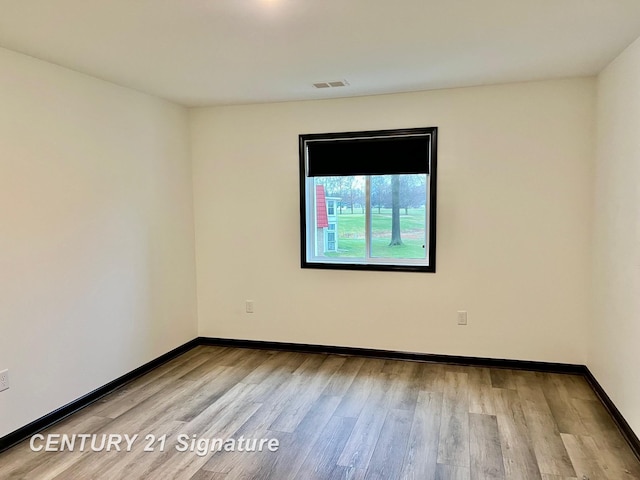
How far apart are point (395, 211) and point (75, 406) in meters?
2.98

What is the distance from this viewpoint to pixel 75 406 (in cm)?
314

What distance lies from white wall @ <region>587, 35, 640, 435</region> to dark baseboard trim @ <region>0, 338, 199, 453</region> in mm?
3556

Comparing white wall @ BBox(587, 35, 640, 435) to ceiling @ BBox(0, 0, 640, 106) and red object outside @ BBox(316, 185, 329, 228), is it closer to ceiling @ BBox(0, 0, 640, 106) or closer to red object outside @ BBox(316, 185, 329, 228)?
ceiling @ BBox(0, 0, 640, 106)

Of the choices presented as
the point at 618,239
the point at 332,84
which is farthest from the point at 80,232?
the point at 618,239

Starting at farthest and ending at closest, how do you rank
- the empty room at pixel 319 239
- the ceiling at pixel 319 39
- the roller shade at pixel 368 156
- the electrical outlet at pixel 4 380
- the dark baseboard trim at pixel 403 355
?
the roller shade at pixel 368 156
the dark baseboard trim at pixel 403 355
the electrical outlet at pixel 4 380
the empty room at pixel 319 239
the ceiling at pixel 319 39

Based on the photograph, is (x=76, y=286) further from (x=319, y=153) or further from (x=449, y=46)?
(x=449, y=46)

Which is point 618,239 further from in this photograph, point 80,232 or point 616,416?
point 80,232

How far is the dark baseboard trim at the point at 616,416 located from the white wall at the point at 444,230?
27 centimetres

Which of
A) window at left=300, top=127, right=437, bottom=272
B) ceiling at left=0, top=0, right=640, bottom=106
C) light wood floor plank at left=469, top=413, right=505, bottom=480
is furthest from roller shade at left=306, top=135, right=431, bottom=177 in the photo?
light wood floor plank at left=469, top=413, right=505, bottom=480

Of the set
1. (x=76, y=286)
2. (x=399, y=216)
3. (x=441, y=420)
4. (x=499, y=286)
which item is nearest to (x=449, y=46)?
(x=399, y=216)

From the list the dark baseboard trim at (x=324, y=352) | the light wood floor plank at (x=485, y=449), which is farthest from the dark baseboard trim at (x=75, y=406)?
the light wood floor plank at (x=485, y=449)

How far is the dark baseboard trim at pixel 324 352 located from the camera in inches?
108

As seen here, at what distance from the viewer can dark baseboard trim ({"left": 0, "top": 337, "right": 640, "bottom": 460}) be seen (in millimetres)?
2756

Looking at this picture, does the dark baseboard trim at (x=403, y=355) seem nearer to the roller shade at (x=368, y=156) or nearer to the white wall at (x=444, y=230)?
the white wall at (x=444, y=230)
